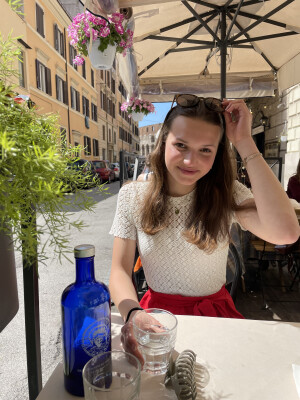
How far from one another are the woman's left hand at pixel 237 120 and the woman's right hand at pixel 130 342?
1020 millimetres

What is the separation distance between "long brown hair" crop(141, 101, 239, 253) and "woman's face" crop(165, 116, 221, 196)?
0.15 ft

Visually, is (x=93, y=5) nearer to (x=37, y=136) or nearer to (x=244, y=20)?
(x=37, y=136)

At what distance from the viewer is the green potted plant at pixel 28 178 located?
46 cm

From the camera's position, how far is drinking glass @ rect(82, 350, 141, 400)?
1.81ft

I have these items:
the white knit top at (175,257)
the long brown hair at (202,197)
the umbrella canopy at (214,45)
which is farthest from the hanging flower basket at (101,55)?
the white knit top at (175,257)

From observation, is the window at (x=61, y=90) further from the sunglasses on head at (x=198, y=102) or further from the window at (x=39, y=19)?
the sunglasses on head at (x=198, y=102)

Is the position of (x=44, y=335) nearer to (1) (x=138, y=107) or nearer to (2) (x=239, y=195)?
(2) (x=239, y=195)

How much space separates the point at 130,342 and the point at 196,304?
24.3 inches

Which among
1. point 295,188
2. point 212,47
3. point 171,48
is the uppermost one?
point 171,48

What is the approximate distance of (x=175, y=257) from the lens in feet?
4.72

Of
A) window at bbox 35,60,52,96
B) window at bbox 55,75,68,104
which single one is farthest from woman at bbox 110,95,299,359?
window at bbox 55,75,68,104

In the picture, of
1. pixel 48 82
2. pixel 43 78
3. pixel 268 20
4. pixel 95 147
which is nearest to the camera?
pixel 268 20

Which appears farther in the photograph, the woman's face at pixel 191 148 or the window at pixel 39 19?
the window at pixel 39 19

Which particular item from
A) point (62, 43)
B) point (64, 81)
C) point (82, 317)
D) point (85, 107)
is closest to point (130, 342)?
point (82, 317)
